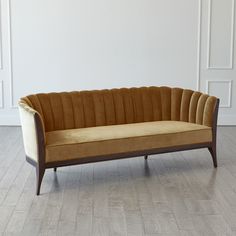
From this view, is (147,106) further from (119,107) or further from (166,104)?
(119,107)

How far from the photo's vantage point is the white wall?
703cm

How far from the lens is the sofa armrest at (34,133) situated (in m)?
4.09

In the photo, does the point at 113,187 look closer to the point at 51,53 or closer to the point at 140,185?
the point at 140,185

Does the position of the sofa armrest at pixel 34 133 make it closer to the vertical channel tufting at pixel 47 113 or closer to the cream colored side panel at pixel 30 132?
the cream colored side panel at pixel 30 132

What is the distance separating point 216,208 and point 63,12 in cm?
412

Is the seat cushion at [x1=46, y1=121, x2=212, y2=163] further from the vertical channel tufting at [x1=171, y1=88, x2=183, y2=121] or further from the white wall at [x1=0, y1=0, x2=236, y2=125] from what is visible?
the white wall at [x1=0, y1=0, x2=236, y2=125]

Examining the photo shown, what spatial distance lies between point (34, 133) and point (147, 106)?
154cm

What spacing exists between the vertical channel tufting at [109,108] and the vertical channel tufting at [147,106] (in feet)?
1.17

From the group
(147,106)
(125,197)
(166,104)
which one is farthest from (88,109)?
(125,197)

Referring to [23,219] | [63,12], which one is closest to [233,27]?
[63,12]

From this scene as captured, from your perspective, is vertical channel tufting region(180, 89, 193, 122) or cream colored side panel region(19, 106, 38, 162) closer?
cream colored side panel region(19, 106, 38, 162)

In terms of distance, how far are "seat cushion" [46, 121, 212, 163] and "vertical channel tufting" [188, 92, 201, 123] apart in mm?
152

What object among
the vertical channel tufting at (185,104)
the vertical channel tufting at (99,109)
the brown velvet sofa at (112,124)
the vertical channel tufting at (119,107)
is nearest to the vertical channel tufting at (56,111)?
the brown velvet sofa at (112,124)

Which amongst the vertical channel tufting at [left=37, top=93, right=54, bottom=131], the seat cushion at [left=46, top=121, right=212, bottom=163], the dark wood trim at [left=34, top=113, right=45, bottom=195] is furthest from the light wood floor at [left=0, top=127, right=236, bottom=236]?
the vertical channel tufting at [left=37, top=93, right=54, bottom=131]
